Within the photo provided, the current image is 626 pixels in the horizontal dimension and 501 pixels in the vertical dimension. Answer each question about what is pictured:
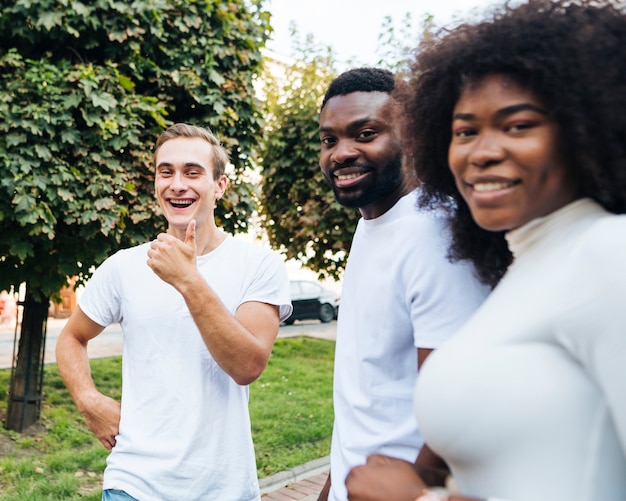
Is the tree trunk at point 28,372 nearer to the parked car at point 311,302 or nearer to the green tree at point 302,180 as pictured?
the green tree at point 302,180

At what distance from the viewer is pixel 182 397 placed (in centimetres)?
240

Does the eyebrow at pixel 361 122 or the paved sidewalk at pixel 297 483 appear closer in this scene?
the eyebrow at pixel 361 122

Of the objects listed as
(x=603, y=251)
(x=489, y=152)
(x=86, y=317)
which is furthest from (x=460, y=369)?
(x=86, y=317)

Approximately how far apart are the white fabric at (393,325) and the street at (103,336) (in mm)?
10022

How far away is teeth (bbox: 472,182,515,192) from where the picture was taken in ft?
4.00

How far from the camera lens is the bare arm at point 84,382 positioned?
254 centimetres

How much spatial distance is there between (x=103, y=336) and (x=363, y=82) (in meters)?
14.6

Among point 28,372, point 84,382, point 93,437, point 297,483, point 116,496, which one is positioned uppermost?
point 84,382

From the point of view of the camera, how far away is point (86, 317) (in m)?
2.74

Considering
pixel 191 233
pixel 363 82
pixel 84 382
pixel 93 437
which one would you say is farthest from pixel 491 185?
pixel 93 437

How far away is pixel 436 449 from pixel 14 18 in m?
5.36

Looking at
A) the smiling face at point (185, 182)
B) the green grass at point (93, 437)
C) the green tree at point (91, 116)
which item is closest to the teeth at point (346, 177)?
the smiling face at point (185, 182)

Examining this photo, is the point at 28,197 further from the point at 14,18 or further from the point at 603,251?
the point at 603,251

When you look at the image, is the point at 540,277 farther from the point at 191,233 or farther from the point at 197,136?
the point at 197,136
